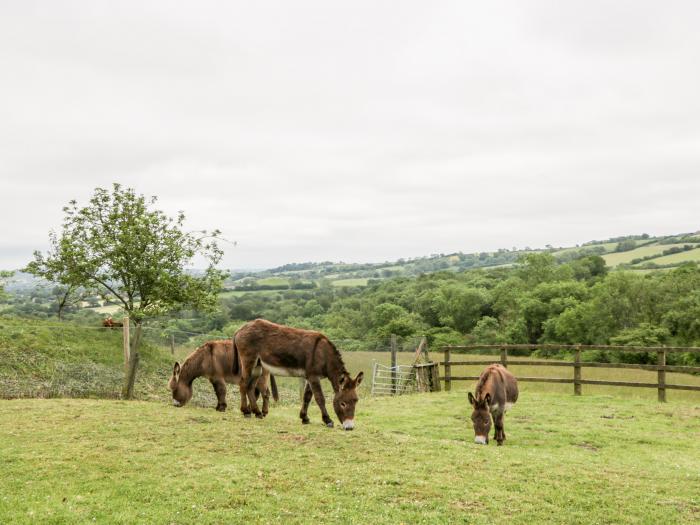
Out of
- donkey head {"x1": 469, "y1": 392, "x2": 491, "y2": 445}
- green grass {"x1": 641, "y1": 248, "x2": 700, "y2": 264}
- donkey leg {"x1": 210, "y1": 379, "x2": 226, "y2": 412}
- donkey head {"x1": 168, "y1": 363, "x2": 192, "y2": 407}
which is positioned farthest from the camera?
green grass {"x1": 641, "y1": 248, "x2": 700, "y2": 264}

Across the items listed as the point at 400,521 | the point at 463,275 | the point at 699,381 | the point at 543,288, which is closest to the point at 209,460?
the point at 400,521

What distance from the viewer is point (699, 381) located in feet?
101

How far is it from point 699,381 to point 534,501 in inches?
1230

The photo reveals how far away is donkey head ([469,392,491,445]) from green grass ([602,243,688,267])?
10670 cm

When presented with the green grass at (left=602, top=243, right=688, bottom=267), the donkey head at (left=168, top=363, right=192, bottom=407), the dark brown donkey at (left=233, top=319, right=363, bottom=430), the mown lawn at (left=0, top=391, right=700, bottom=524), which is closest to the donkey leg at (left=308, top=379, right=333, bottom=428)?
the dark brown donkey at (left=233, top=319, right=363, bottom=430)

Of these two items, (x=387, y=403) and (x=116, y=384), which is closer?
(x=116, y=384)

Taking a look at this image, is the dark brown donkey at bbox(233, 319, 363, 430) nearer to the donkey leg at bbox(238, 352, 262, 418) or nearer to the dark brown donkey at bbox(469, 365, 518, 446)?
the donkey leg at bbox(238, 352, 262, 418)

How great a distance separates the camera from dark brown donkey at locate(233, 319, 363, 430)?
10.8m

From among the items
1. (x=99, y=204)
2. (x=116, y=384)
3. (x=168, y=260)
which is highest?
(x=99, y=204)

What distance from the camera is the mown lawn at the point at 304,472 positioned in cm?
589

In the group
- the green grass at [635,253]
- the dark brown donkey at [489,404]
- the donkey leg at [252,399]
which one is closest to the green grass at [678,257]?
the green grass at [635,253]

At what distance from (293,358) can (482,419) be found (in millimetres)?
4320

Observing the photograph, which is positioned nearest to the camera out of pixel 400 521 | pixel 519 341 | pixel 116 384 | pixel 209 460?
pixel 400 521

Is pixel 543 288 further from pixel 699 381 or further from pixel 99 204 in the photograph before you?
pixel 99 204
